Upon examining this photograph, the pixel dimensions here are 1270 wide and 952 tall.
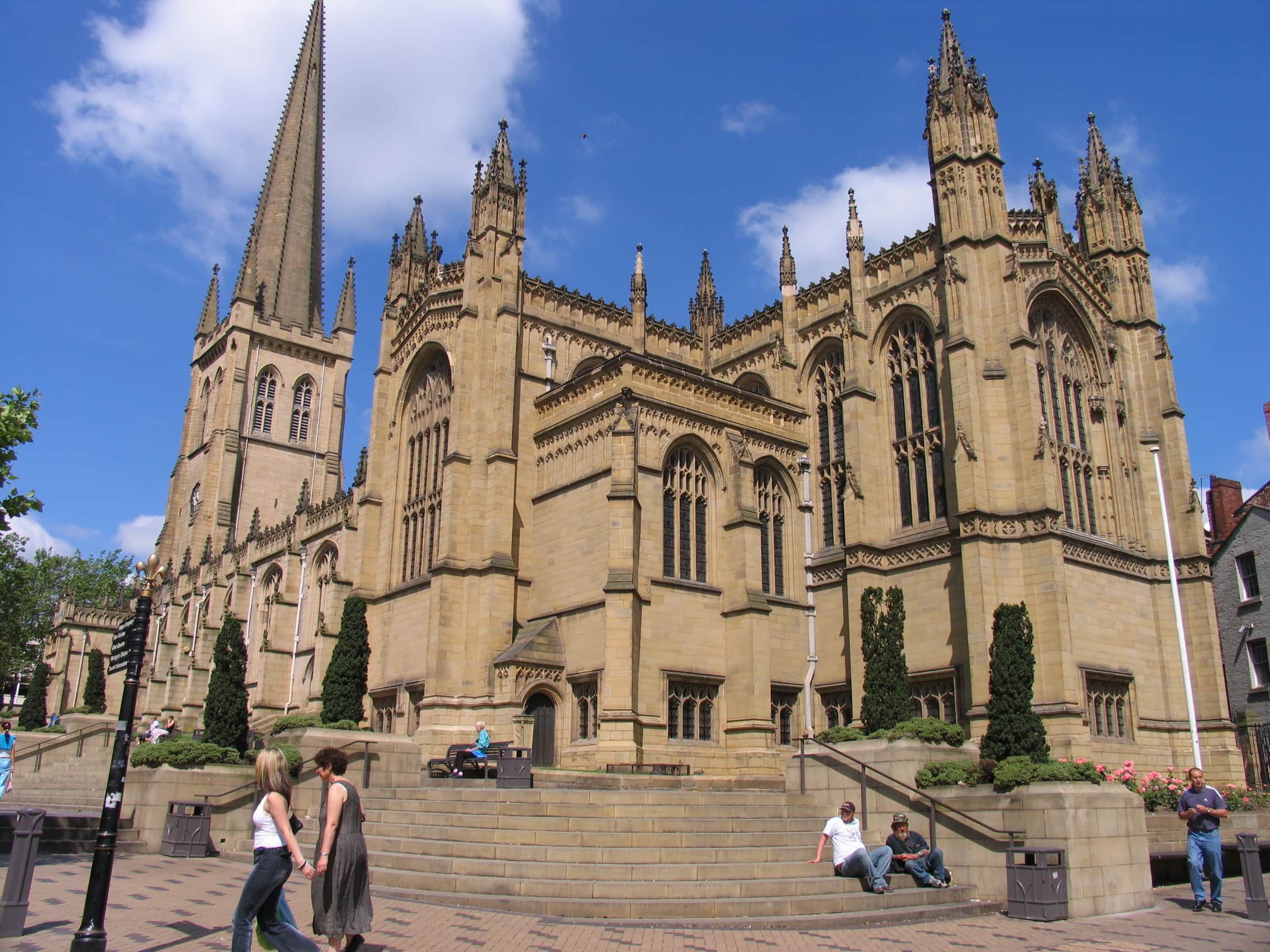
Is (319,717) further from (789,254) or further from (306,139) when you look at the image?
(306,139)

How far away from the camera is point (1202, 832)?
51.8 feet

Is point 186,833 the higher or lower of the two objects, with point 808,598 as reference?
lower

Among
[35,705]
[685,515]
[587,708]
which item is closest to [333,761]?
[587,708]

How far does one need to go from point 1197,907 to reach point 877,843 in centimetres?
534

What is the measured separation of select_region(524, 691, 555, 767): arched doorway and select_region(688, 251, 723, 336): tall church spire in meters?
18.8

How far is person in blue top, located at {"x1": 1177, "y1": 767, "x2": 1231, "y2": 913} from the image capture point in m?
15.6

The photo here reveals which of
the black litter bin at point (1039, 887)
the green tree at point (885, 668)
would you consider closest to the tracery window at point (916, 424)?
the green tree at point (885, 668)

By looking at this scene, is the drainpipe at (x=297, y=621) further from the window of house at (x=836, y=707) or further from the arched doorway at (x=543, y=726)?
the window of house at (x=836, y=707)

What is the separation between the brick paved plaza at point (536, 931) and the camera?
1173 centimetres

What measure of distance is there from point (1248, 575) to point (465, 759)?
34.6 m

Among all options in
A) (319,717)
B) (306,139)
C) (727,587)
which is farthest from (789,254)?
(306,139)

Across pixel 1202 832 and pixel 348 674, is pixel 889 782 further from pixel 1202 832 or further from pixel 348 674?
pixel 348 674

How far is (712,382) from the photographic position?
33094 millimetres

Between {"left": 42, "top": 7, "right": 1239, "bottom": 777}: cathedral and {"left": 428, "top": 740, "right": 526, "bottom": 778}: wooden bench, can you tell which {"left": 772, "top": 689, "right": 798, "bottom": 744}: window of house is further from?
{"left": 428, "top": 740, "right": 526, "bottom": 778}: wooden bench
